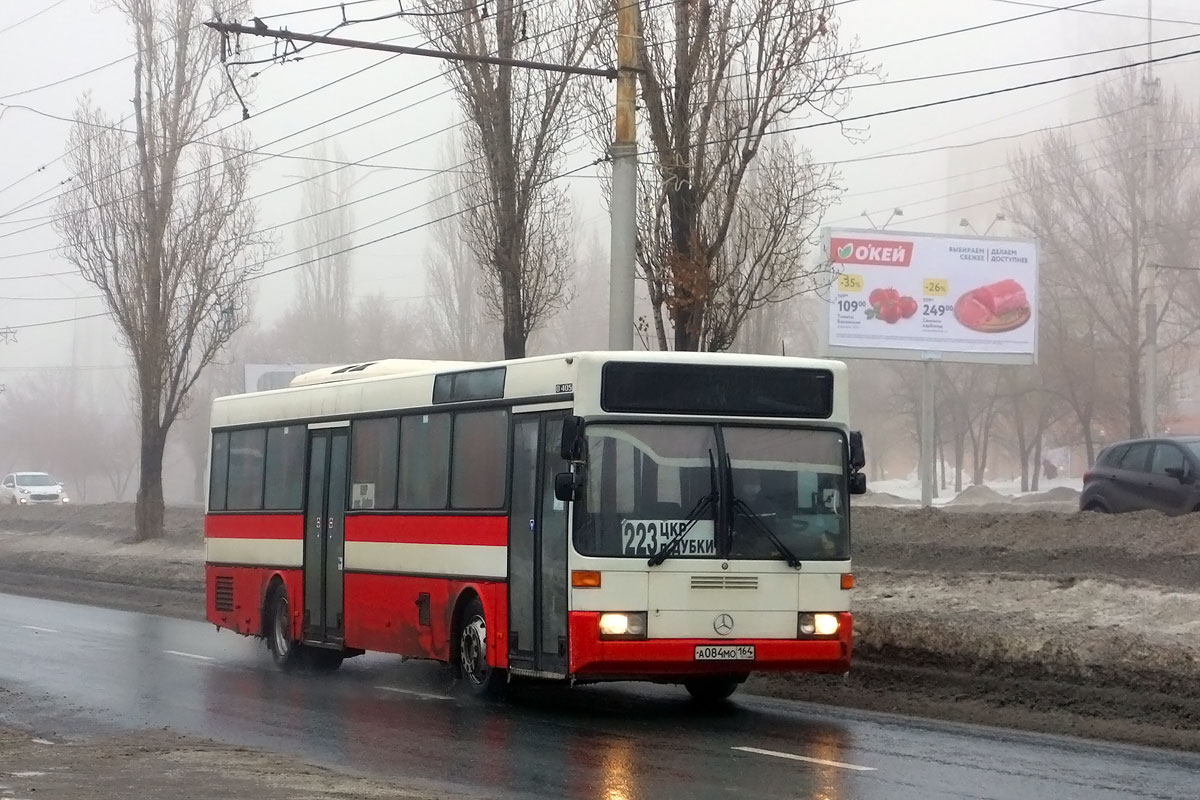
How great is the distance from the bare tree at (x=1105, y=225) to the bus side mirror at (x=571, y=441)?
156 ft

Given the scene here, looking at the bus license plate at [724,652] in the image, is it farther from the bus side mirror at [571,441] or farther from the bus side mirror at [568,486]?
the bus side mirror at [571,441]

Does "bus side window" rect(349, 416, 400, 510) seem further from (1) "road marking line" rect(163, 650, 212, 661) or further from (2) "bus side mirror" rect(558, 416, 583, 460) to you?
(2) "bus side mirror" rect(558, 416, 583, 460)

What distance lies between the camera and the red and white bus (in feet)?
40.4

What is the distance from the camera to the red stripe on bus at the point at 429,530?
13.7m

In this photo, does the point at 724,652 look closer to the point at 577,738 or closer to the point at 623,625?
the point at 623,625

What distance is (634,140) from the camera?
17641 millimetres

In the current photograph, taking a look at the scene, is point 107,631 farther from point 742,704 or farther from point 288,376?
point 288,376

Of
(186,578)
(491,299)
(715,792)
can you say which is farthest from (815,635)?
(186,578)

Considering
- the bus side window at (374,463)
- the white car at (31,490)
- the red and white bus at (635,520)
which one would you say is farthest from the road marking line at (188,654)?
the white car at (31,490)

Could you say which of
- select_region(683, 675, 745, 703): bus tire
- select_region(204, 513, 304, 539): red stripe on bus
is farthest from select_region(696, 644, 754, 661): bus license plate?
select_region(204, 513, 304, 539): red stripe on bus

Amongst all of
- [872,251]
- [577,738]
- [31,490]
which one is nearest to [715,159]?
[577,738]

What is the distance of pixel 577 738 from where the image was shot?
460 inches

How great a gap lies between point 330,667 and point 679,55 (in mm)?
8126

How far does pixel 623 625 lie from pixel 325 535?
567cm
